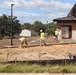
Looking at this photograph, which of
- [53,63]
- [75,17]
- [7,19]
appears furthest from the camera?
[7,19]

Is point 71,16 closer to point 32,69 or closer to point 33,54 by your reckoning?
point 33,54

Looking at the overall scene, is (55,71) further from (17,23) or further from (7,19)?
(17,23)

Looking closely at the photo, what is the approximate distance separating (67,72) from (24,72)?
1.62 meters

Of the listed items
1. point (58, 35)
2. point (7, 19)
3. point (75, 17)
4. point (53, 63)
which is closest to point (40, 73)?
point (53, 63)

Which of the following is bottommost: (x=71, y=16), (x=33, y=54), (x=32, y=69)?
(x=33, y=54)

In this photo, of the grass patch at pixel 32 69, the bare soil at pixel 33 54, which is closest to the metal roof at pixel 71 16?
the bare soil at pixel 33 54

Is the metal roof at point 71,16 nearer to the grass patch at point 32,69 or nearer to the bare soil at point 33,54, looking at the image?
the bare soil at point 33,54

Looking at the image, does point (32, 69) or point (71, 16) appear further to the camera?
point (71, 16)

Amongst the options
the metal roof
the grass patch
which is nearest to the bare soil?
the grass patch

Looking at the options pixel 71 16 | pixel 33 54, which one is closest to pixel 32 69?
pixel 33 54

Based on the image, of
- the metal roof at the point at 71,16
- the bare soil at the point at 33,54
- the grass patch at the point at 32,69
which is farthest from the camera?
the metal roof at the point at 71,16

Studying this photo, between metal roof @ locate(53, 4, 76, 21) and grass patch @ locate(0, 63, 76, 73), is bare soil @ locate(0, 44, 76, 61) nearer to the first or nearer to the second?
grass patch @ locate(0, 63, 76, 73)

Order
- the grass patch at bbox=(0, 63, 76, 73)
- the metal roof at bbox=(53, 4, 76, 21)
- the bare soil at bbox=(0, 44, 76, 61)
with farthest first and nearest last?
the metal roof at bbox=(53, 4, 76, 21) < the bare soil at bbox=(0, 44, 76, 61) < the grass patch at bbox=(0, 63, 76, 73)

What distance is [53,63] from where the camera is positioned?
13523mm
